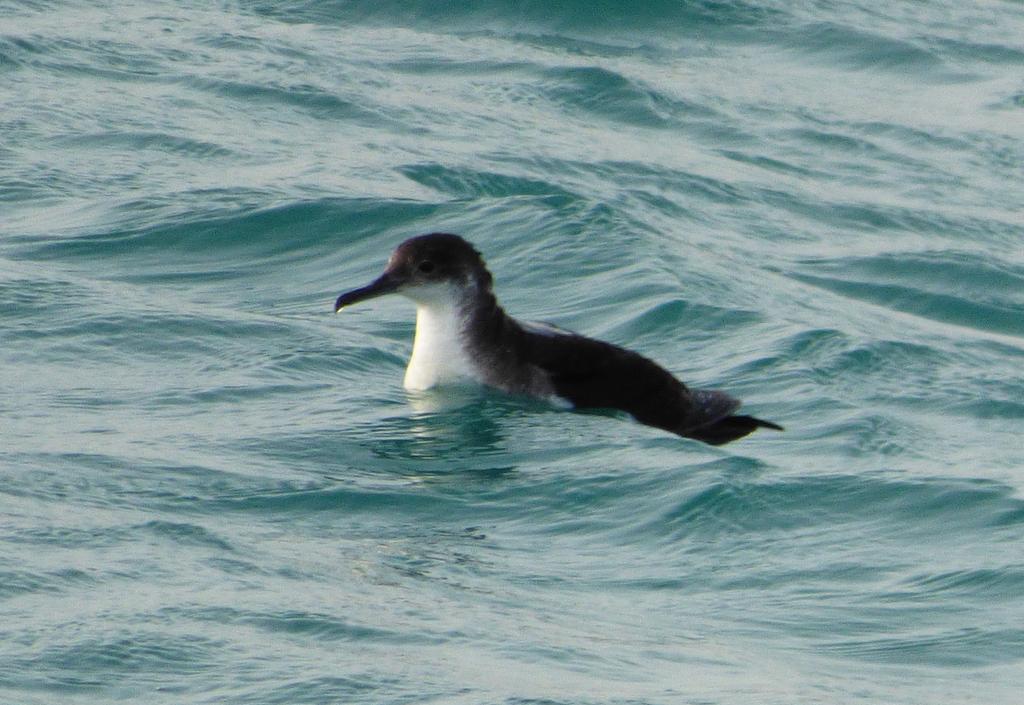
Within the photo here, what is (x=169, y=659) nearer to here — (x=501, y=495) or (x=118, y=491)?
(x=118, y=491)

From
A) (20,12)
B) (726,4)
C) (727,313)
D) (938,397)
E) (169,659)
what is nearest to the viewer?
(169,659)

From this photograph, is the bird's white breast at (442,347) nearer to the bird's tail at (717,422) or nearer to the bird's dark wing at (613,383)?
the bird's dark wing at (613,383)

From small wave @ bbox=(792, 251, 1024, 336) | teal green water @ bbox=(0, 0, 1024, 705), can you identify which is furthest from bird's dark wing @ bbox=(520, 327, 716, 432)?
small wave @ bbox=(792, 251, 1024, 336)

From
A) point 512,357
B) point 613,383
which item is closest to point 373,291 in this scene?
point 512,357

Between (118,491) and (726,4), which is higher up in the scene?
(726,4)

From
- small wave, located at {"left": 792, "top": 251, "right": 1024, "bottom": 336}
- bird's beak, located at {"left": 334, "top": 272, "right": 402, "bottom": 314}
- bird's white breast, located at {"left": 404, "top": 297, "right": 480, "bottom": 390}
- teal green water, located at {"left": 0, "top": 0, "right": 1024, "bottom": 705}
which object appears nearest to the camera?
teal green water, located at {"left": 0, "top": 0, "right": 1024, "bottom": 705}

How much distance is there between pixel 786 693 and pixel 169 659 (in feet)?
6.77

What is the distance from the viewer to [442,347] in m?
11.1

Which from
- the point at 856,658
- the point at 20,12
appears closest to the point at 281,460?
the point at 856,658

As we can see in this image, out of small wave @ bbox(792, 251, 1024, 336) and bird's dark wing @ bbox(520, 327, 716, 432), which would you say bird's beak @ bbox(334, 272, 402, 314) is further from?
small wave @ bbox(792, 251, 1024, 336)

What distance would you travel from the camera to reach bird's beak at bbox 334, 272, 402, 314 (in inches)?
427

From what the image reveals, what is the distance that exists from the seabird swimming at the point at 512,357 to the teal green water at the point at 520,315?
0.43ft

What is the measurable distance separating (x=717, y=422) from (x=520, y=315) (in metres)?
2.80

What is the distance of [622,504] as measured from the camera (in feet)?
32.8
